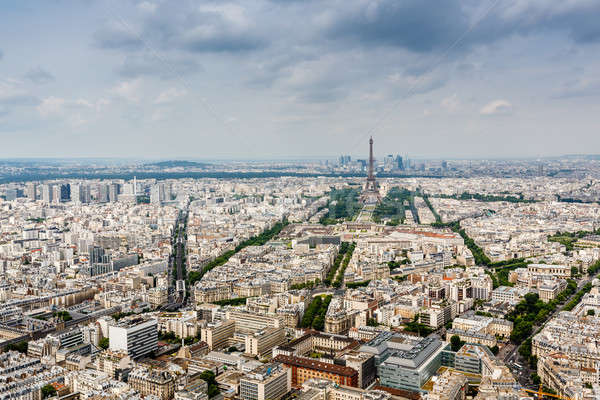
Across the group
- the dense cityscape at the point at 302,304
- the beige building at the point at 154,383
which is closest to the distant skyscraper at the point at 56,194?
the dense cityscape at the point at 302,304

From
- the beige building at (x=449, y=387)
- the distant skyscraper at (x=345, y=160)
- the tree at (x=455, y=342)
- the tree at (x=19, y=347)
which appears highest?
the distant skyscraper at (x=345, y=160)

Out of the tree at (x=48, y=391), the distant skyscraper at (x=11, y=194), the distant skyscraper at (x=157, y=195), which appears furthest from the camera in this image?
the distant skyscraper at (x=11, y=194)

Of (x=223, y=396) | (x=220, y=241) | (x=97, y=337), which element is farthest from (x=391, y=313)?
(x=220, y=241)

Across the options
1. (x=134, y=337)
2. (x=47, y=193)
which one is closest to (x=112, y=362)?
(x=134, y=337)

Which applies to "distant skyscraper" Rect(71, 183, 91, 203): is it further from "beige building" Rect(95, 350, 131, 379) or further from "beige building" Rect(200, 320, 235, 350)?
"beige building" Rect(95, 350, 131, 379)

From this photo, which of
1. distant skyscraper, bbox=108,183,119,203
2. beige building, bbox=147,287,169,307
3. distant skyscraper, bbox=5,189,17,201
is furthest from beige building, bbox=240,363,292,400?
distant skyscraper, bbox=5,189,17,201

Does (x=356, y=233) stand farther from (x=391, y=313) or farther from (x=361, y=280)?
(x=391, y=313)

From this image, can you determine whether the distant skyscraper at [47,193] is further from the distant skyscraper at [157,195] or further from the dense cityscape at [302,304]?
the dense cityscape at [302,304]
